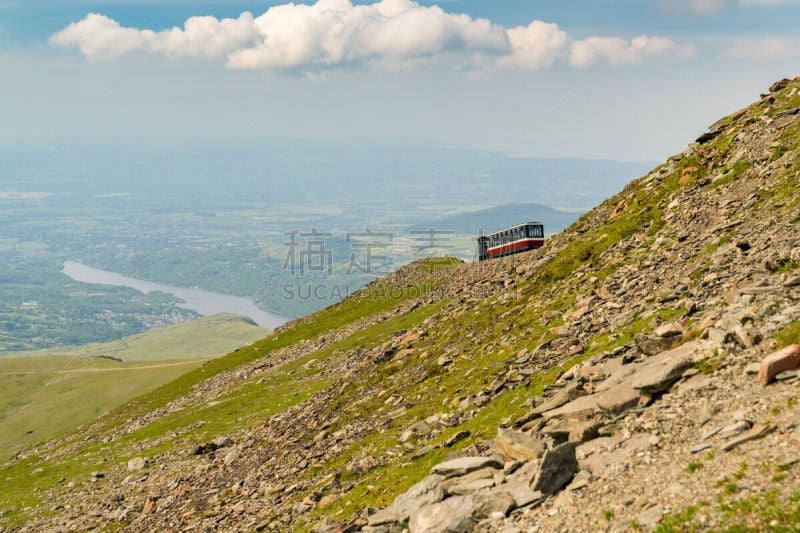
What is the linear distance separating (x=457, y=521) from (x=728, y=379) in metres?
8.84

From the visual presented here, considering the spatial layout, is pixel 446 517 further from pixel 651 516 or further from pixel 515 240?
pixel 515 240

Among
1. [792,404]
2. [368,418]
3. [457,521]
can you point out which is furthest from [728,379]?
[368,418]

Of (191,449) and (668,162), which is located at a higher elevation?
(668,162)

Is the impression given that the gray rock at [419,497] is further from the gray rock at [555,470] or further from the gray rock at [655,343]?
the gray rock at [655,343]

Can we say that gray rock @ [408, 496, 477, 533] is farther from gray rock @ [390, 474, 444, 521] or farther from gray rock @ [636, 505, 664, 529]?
gray rock @ [636, 505, 664, 529]

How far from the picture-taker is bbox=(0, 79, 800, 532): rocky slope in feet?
52.0

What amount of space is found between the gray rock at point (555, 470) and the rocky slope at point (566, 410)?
0.04m

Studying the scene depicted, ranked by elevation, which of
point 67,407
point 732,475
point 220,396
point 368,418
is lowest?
point 67,407

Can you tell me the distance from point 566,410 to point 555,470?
12.8ft

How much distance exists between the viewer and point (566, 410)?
20766 mm

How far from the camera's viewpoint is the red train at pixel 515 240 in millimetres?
75875

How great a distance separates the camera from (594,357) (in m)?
24.6

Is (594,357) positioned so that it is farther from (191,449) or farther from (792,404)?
(191,449)

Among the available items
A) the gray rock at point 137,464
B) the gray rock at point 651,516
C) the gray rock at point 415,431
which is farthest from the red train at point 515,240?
the gray rock at point 651,516
